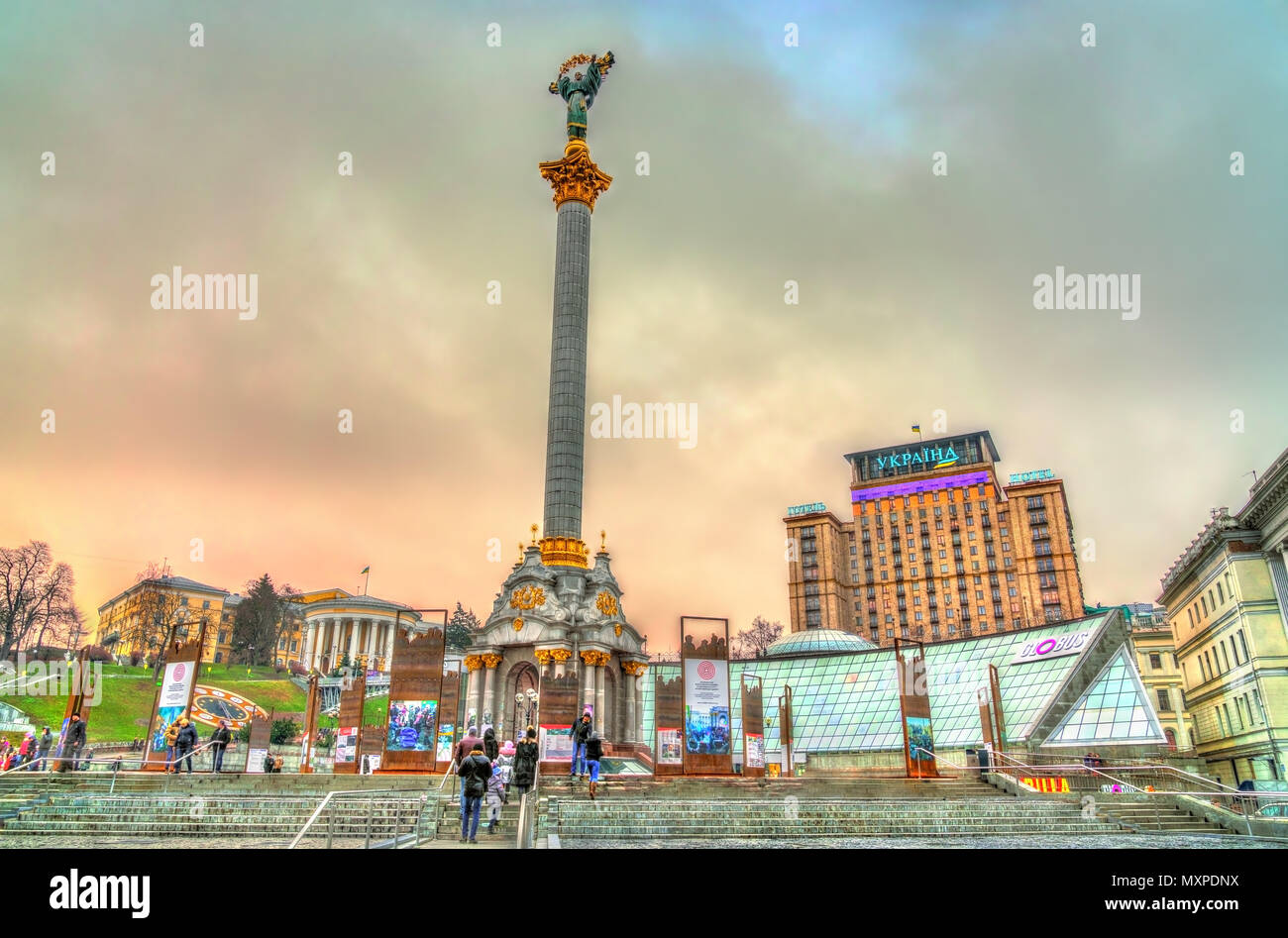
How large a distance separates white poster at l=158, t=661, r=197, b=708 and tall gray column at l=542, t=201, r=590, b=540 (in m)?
14.1

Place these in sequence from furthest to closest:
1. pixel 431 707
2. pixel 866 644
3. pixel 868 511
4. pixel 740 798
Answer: pixel 868 511
pixel 866 644
pixel 431 707
pixel 740 798

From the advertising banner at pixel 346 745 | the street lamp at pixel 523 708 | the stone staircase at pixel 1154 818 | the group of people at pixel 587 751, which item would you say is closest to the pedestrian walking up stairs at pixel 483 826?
the group of people at pixel 587 751

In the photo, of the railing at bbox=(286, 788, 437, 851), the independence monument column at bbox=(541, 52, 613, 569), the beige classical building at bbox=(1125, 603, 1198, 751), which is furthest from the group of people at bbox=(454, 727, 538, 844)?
the beige classical building at bbox=(1125, 603, 1198, 751)

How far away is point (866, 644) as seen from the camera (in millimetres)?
78438

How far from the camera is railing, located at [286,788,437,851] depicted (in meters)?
11.0

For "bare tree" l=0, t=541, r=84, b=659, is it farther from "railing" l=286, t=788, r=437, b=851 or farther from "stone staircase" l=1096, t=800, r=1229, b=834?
"stone staircase" l=1096, t=800, r=1229, b=834

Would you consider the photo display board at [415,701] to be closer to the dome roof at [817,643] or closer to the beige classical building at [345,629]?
the dome roof at [817,643]

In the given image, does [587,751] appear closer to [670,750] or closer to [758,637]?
[670,750]

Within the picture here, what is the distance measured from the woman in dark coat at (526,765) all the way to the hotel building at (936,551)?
8997 cm

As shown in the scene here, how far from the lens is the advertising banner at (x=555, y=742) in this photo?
81.4 ft

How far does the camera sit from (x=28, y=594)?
6025 centimetres

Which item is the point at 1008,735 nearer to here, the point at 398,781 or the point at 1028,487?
the point at 398,781
